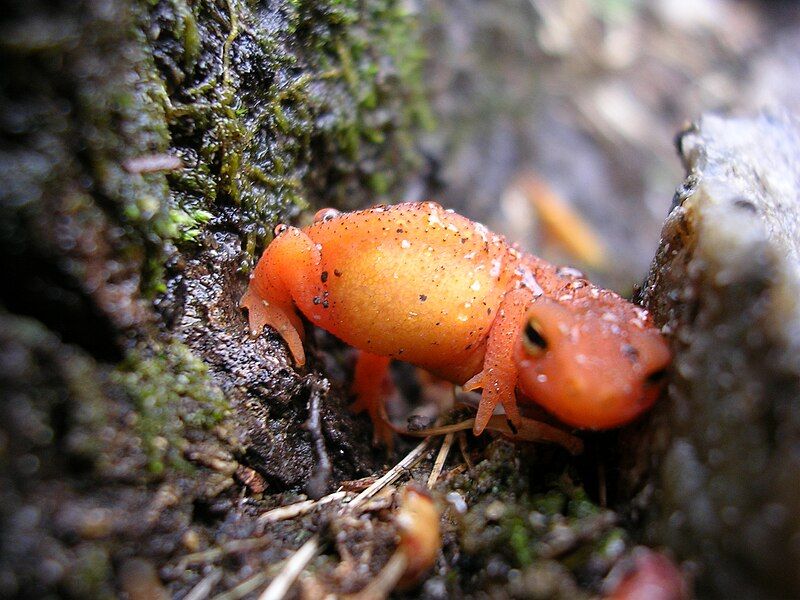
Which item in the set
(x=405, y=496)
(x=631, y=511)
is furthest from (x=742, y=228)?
(x=405, y=496)

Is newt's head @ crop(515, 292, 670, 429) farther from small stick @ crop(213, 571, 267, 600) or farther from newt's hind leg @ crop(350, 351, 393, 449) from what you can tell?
small stick @ crop(213, 571, 267, 600)

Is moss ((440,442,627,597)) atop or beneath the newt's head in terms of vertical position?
beneath

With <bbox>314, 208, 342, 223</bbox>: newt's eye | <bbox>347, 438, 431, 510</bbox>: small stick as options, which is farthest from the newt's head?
<bbox>314, 208, 342, 223</bbox>: newt's eye

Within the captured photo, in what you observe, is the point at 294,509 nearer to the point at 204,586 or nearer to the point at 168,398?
the point at 204,586

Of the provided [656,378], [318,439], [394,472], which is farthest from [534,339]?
[318,439]

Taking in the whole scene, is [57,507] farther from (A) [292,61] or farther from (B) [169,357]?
(A) [292,61]
